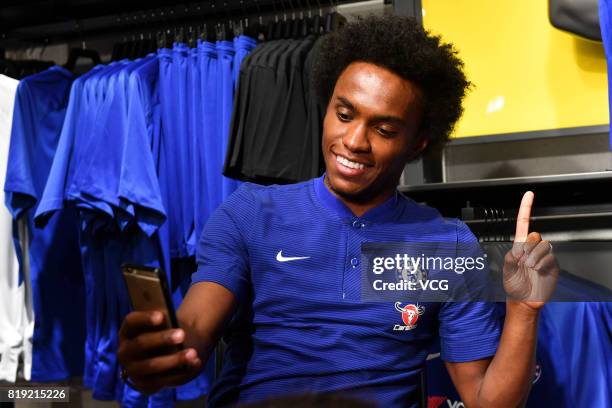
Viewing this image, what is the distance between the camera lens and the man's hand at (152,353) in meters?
0.83

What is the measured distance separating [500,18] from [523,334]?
1207 mm

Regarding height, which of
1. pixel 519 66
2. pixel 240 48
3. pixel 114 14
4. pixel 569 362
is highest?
pixel 114 14

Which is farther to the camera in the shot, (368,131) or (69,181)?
(69,181)

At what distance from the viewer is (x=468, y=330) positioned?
117 cm

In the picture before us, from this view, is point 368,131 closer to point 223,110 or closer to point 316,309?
point 316,309

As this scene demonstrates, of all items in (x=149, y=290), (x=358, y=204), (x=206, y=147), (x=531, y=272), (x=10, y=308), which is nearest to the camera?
(x=149, y=290)

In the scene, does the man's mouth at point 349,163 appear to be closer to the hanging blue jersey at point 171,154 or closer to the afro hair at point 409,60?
the afro hair at point 409,60

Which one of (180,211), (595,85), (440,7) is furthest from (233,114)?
(595,85)

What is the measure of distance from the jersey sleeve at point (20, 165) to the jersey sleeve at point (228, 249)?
103 centimetres

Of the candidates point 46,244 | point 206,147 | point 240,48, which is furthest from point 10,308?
point 240,48

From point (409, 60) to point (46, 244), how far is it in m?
1.34

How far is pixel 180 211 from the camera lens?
203cm

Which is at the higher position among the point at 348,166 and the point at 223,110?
the point at 223,110

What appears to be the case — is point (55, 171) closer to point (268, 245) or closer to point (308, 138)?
point (308, 138)
